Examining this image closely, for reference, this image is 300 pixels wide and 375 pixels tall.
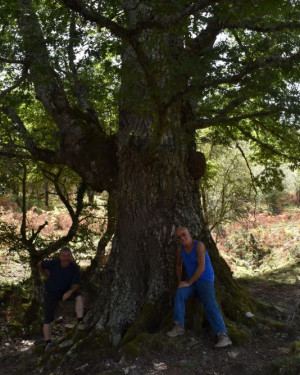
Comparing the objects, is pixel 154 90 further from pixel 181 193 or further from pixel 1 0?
pixel 1 0

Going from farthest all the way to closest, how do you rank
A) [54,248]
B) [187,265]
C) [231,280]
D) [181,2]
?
[54,248]
[231,280]
[187,265]
[181,2]

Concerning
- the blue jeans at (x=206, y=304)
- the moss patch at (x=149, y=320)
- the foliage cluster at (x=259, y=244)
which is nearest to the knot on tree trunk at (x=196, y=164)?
the blue jeans at (x=206, y=304)

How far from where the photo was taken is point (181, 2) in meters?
3.92

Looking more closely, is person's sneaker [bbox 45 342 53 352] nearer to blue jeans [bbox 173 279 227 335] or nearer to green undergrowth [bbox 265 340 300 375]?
blue jeans [bbox 173 279 227 335]

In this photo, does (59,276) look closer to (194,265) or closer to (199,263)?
(194,265)

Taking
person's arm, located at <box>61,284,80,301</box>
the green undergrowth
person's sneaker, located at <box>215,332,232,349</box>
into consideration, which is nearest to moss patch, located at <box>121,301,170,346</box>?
person's sneaker, located at <box>215,332,232,349</box>

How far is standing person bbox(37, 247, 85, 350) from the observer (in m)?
6.28

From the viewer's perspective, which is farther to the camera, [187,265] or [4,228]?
[4,228]

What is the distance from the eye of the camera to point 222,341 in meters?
5.25

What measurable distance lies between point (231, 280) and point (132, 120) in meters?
3.13

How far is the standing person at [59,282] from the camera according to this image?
6277 millimetres

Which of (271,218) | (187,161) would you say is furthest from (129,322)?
(271,218)

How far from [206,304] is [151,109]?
9.05 ft

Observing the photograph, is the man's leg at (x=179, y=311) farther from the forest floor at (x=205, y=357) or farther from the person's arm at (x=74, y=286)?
the person's arm at (x=74, y=286)
